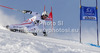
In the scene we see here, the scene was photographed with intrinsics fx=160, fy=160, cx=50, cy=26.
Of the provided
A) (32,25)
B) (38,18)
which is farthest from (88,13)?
(32,25)

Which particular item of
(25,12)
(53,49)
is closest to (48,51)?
(53,49)

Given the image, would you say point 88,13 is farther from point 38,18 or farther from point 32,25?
point 32,25

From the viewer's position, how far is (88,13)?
12836mm

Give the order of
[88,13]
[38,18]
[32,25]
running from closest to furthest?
1. [88,13]
2. [38,18]
3. [32,25]

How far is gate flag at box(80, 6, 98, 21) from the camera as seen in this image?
41.9 feet

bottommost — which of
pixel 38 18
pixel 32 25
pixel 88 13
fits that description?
pixel 32 25

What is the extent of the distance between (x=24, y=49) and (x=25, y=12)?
7.05 metres

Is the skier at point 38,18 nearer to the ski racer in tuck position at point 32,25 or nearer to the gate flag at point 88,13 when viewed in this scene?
the ski racer in tuck position at point 32,25

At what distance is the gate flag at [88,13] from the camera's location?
12766 mm

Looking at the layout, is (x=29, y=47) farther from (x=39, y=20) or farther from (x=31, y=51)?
(x=39, y=20)

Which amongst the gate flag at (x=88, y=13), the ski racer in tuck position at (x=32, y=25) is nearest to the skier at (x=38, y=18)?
the ski racer in tuck position at (x=32, y=25)

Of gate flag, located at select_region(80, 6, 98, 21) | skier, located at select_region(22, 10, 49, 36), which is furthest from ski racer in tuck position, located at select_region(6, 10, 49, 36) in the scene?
gate flag, located at select_region(80, 6, 98, 21)

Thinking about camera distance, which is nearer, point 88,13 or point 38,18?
point 88,13

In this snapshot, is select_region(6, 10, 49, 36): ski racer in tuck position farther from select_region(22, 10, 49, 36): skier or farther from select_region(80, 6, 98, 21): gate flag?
select_region(80, 6, 98, 21): gate flag
